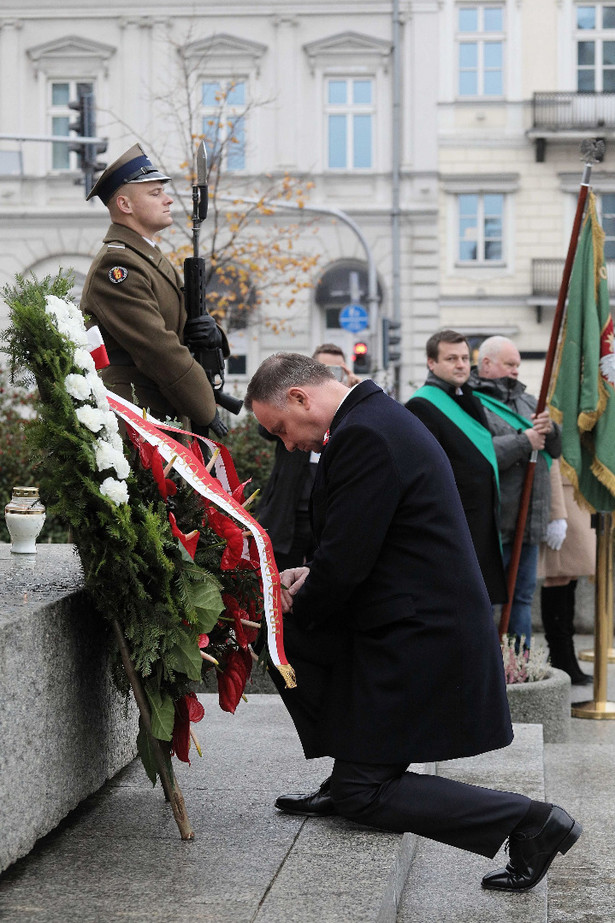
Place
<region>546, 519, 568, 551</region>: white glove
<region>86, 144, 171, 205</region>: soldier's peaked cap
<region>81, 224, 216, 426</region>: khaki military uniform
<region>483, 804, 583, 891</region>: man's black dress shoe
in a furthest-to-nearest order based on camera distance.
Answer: <region>546, 519, 568, 551</region>: white glove → <region>86, 144, 171, 205</region>: soldier's peaked cap → <region>81, 224, 216, 426</region>: khaki military uniform → <region>483, 804, 583, 891</region>: man's black dress shoe

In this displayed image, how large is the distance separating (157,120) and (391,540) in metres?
27.1

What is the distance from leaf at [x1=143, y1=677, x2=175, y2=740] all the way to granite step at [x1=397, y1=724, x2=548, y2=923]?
2.77ft

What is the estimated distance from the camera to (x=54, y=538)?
32.5 feet

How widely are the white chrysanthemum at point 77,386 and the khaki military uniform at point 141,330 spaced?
965mm

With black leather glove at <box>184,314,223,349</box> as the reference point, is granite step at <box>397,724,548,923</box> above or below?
below

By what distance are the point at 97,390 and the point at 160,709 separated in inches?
35.1

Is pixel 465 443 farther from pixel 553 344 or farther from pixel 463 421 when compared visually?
pixel 553 344

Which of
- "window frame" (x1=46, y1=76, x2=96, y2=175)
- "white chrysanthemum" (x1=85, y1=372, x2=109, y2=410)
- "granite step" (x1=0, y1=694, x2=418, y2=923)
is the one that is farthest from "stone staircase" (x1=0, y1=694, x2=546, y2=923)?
"window frame" (x1=46, y1=76, x2=96, y2=175)

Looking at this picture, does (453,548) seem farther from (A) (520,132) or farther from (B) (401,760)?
(A) (520,132)

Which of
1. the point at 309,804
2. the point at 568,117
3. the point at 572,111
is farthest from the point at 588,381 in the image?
the point at 572,111

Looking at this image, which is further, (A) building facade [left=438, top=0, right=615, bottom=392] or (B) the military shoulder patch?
(A) building facade [left=438, top=0, right=615, bottom=392]

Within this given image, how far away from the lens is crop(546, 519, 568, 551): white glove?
8.29 m

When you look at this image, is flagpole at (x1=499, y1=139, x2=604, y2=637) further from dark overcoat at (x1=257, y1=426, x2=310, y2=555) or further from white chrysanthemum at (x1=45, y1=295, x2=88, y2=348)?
white chrysanthemum at (x1=45, y1=295, x2=88, y2=348)

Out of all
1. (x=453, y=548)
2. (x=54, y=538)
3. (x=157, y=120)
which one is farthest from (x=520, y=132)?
(x=453, y=548)
